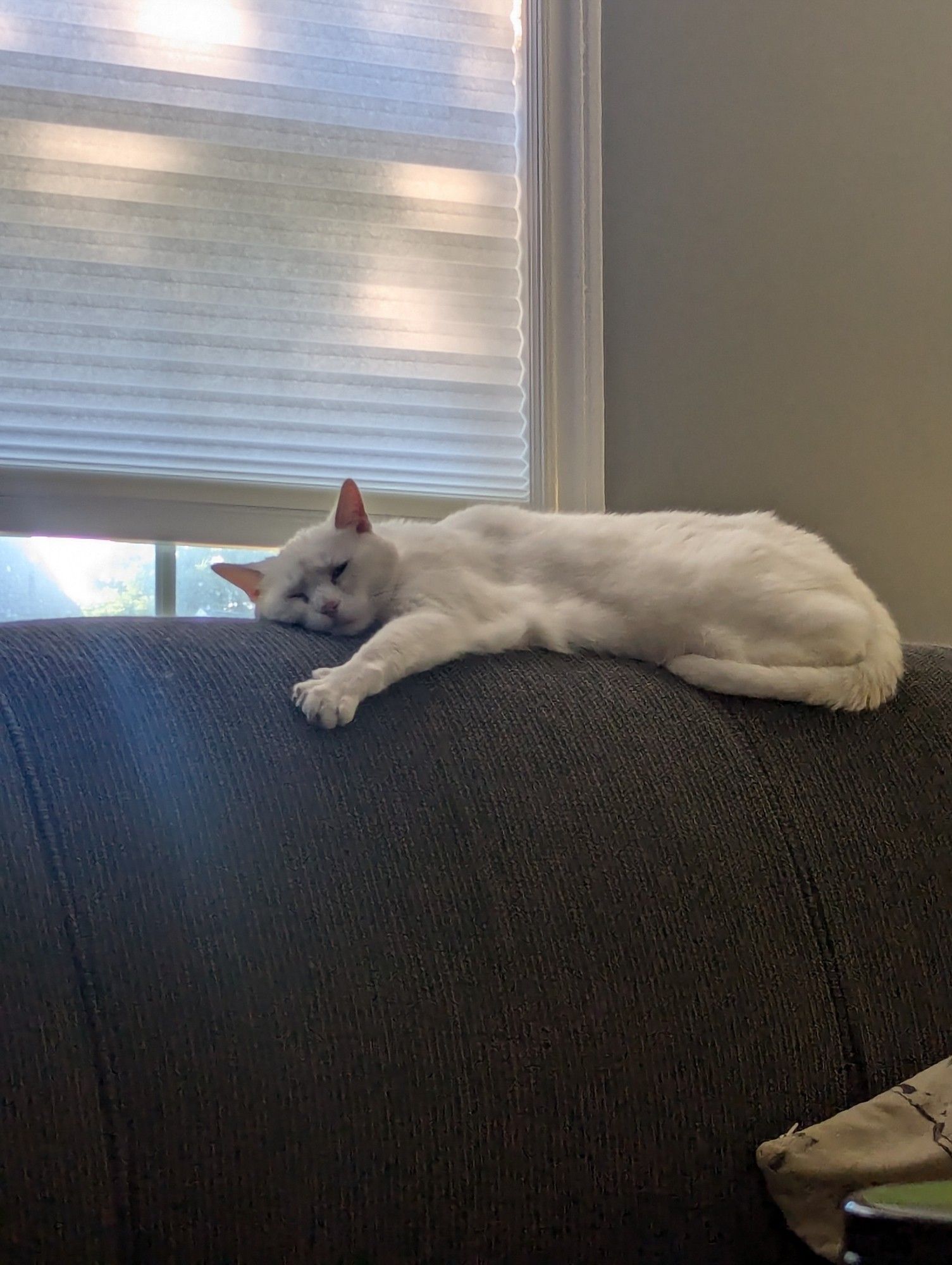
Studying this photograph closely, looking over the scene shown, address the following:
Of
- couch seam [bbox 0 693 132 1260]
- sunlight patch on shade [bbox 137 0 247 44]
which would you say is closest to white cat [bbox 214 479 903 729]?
couch seam [bbox 0 693 132 1260]

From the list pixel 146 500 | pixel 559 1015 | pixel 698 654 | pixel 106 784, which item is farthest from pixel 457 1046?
pixel 146 500

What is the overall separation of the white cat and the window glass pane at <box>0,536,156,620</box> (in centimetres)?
47

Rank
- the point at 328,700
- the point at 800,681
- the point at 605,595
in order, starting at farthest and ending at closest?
1. the point at 605,595
2. the point at 800,681
3. the point at 328,700

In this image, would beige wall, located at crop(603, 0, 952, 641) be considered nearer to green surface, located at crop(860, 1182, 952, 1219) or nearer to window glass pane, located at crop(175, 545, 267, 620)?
window glass pane, located at crop(175, 545, 267, 620)

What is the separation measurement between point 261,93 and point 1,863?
149 cm

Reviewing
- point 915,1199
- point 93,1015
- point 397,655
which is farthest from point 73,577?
point 915,1199

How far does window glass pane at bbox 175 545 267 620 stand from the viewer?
1.79 meters

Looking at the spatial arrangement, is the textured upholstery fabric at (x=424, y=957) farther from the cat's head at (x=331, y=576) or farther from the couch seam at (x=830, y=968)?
the cat's head at (x=331, y=576)

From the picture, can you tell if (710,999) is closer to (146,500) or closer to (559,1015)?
(559,1015)

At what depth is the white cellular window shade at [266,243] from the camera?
1675 millimetres

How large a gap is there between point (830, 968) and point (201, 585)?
123 cm

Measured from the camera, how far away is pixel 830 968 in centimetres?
96

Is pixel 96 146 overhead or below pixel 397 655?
overhead

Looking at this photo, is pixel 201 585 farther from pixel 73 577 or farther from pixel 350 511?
pixel 350 511
